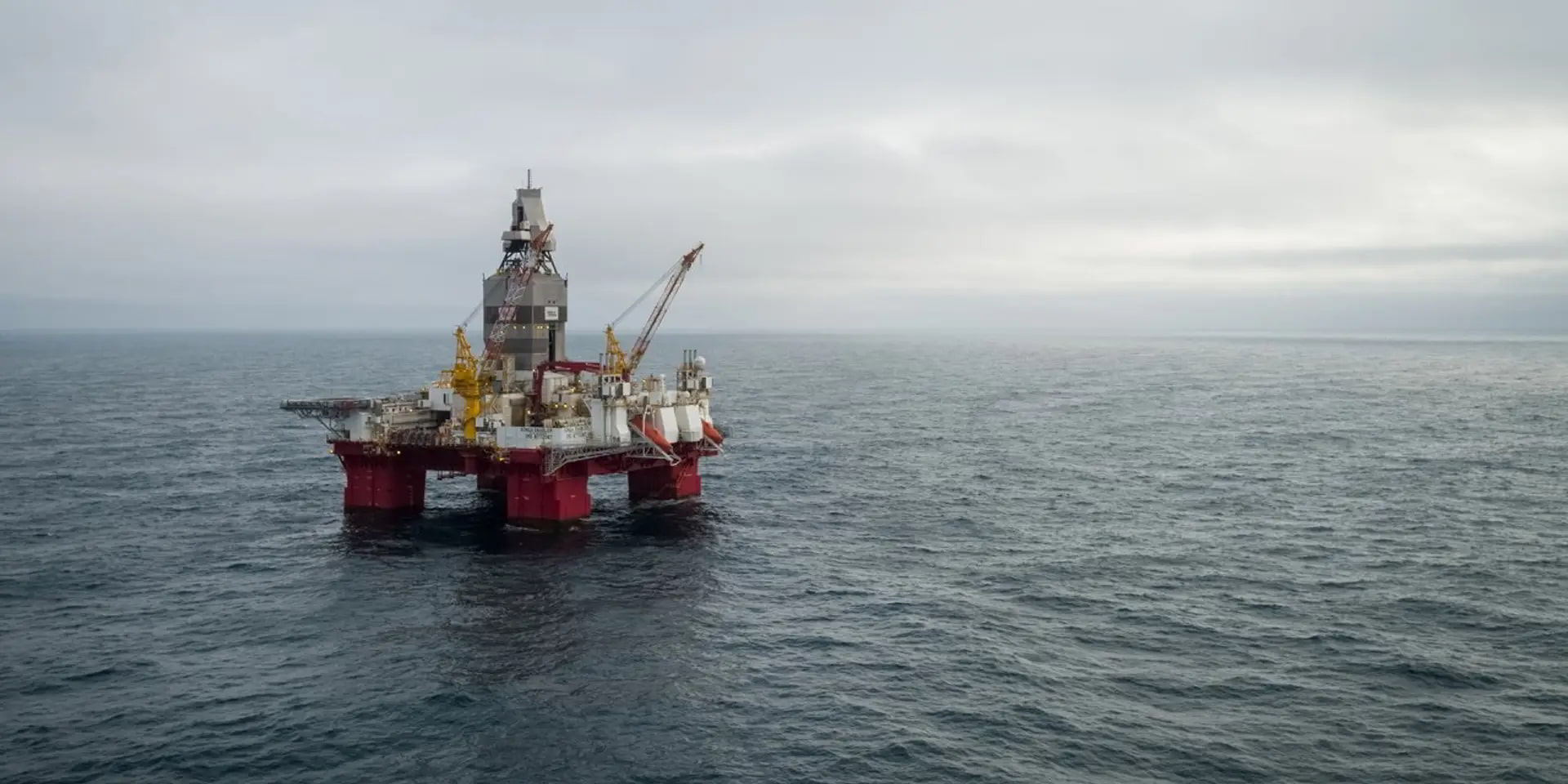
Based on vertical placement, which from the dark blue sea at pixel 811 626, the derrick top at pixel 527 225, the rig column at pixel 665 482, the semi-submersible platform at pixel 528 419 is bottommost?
the dark blue sea at pixel 811 626

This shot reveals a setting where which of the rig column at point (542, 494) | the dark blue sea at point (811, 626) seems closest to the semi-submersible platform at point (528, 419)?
the rig column at point (542, 494)

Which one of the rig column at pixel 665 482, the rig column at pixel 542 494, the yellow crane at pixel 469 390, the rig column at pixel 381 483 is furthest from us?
the rig column at pixel 665 482

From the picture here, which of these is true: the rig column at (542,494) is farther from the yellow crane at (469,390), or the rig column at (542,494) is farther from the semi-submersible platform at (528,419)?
the yellow crane at (469,390)

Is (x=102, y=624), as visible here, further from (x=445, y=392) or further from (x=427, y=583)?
(x=445, y=392)

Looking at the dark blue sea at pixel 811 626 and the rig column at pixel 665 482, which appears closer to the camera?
the dark blue sea at pixel 811 626

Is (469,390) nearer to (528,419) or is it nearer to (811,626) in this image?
(528,419)

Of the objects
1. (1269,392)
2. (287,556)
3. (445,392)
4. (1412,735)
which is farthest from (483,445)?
(1269,392)
